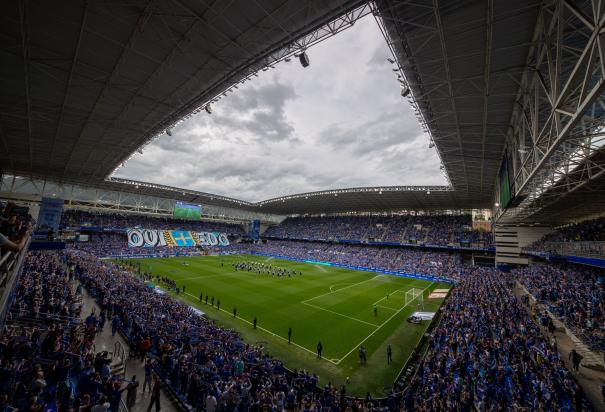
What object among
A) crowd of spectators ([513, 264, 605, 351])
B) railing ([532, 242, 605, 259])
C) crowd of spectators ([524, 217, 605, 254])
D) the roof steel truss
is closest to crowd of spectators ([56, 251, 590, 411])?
crowd of spectators ([513, 264, 605, 351])

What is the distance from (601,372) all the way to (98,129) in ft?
122

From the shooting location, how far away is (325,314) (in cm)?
2406

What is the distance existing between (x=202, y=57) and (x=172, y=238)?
2178 inches

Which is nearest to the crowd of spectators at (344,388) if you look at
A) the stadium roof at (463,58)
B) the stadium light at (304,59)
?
the stadium roof at (463,58)

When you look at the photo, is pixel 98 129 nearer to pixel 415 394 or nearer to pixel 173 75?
pixel 173 75

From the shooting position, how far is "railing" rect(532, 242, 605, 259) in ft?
62.9

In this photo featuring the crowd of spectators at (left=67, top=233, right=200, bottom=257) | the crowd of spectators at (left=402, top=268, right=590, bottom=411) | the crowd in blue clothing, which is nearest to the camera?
the crowd in blue clothing

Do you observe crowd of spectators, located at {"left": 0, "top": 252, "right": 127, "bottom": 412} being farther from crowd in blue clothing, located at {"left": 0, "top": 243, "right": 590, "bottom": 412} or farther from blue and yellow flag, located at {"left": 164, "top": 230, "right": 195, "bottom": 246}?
blue and yellow flag, located at {"left": 164, "top": 230, "right": 195, "bottom": 246}

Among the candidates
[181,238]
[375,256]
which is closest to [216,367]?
[375,256]

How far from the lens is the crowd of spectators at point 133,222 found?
52.3 metres

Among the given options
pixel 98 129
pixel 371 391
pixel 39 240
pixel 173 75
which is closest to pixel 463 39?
pixel 173 75

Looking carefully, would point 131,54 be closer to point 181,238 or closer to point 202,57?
point 202,57

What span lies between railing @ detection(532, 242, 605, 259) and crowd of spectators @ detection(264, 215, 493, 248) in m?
20.1

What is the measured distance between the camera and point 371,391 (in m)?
13.1
